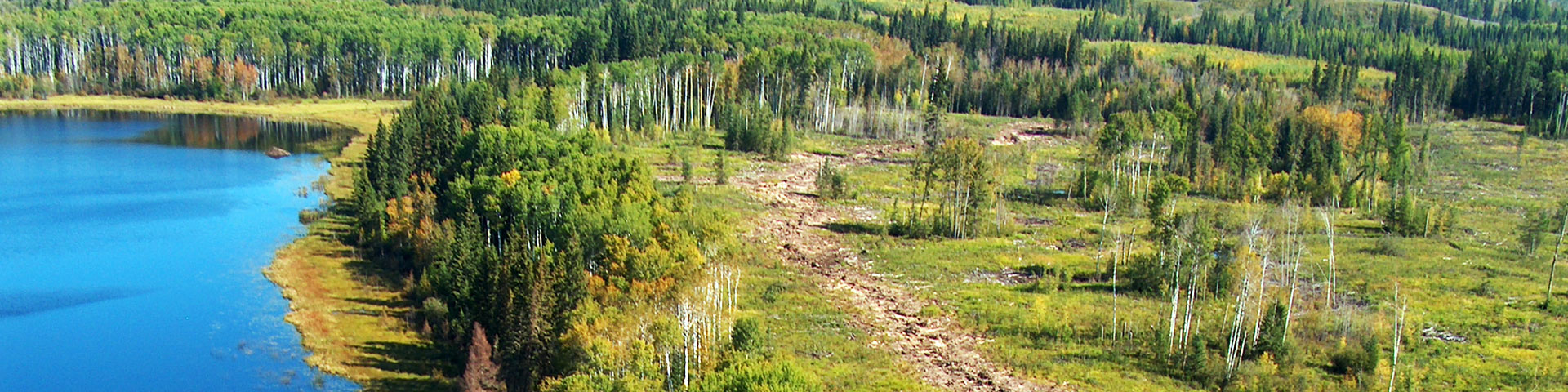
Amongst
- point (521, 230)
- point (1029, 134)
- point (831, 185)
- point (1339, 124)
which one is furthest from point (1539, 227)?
point (1029, 134)

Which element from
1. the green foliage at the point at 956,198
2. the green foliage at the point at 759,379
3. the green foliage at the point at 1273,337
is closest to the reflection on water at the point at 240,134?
the green foliage at the point at 956,198

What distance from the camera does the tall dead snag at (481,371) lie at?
1732 inches

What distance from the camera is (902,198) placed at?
79938 mm

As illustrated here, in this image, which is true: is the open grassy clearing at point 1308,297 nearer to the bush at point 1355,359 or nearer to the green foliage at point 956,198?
the bush at point 1355,359

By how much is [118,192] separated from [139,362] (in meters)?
38.4

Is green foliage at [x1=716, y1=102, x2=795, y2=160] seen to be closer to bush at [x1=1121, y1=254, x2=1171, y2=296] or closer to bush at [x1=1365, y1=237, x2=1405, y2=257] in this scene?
bush at [x1=1365, y1=237, x2=1405, y2=257]

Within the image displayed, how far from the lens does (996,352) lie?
46.9 m

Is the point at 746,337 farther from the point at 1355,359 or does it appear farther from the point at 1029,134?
the point at 1029,134

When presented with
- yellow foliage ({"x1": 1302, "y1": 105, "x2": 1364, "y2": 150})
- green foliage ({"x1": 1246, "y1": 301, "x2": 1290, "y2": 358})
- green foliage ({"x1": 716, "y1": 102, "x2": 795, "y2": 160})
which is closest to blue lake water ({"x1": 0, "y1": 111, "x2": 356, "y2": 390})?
green foliage ({"x1": 716, "y1": 102, "x2": 795, "y2": 160})

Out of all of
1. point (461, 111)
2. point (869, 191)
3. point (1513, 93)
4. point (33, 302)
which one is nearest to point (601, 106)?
point (461, 111)

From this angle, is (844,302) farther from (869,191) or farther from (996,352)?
(869,191)

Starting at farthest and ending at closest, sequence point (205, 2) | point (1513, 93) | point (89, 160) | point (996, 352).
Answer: point (205, 2) → point (1513, 93) → point (89, 160) → point (996, 352)

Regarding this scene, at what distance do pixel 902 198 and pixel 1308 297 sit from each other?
28.8m

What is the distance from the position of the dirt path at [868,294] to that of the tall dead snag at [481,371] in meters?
13.1
